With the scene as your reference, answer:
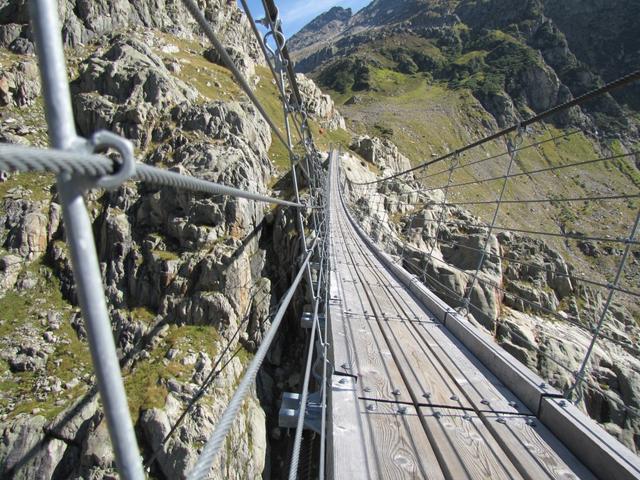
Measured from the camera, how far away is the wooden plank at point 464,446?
7.40 feet

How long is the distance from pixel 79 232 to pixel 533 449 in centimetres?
300

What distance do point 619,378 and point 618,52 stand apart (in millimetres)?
154068

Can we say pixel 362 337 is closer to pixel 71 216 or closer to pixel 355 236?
pixel 71 216

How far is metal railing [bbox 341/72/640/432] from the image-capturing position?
10.3 feet

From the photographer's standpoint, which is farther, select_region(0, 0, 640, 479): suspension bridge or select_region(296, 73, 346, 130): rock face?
select_region(296, 73, 346, 130): rock face

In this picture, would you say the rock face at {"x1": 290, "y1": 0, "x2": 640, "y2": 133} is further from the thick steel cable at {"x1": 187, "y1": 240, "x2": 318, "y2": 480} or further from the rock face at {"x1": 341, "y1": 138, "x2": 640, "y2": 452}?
the thick steel cable at {"x1": 187, "y1": 240, "x2": 318, "y2": 480}

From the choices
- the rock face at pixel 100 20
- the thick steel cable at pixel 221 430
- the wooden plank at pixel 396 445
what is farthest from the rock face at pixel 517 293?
the rock face at pixel 100 20

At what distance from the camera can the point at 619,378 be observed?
2011 centimetres

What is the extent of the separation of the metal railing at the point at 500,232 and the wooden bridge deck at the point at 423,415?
512 mm

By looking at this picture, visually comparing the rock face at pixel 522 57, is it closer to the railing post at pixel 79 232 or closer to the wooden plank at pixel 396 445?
the wooden plank at pixel 396 445

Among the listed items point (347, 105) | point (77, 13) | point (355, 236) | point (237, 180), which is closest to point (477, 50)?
point (347, 105)

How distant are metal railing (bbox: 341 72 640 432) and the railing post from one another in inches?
102

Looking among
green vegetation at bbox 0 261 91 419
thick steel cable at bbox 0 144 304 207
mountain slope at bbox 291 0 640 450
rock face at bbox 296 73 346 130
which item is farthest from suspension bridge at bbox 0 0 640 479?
rock face at bbox 296 73 346 130

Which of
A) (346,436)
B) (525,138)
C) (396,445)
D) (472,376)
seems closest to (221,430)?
(346,436)
